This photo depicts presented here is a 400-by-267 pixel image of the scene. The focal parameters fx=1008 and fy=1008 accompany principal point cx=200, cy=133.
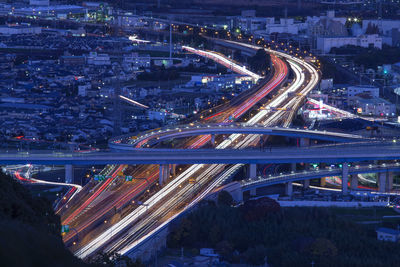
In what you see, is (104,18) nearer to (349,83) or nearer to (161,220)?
(349,83)

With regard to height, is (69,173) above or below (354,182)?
above

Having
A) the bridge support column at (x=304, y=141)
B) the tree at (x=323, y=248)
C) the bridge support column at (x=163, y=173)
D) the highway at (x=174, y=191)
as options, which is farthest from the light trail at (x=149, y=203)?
the tree at (x=323, y=248)

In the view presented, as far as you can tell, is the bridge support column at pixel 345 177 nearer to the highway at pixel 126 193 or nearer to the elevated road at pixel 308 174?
the elevated road at pixel 308 174

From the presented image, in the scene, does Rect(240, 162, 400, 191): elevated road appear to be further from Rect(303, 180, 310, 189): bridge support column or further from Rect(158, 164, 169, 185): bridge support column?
Rect(158, 164, 169, 185): bridge support column

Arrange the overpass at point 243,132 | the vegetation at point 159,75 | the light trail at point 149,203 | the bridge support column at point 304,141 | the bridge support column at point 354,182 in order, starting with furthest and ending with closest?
the vegetation at point 159,75, the bridge support column at point 304,141, the overpass at point 243,132, the bridge support column at point 354,182, the light trail at point 149,203

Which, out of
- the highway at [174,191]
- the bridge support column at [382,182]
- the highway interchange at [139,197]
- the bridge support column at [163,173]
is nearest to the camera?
the highway at [174,191]

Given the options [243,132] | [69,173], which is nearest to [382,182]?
[243,132]

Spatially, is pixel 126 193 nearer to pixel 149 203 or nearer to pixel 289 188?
pixel 149 203
